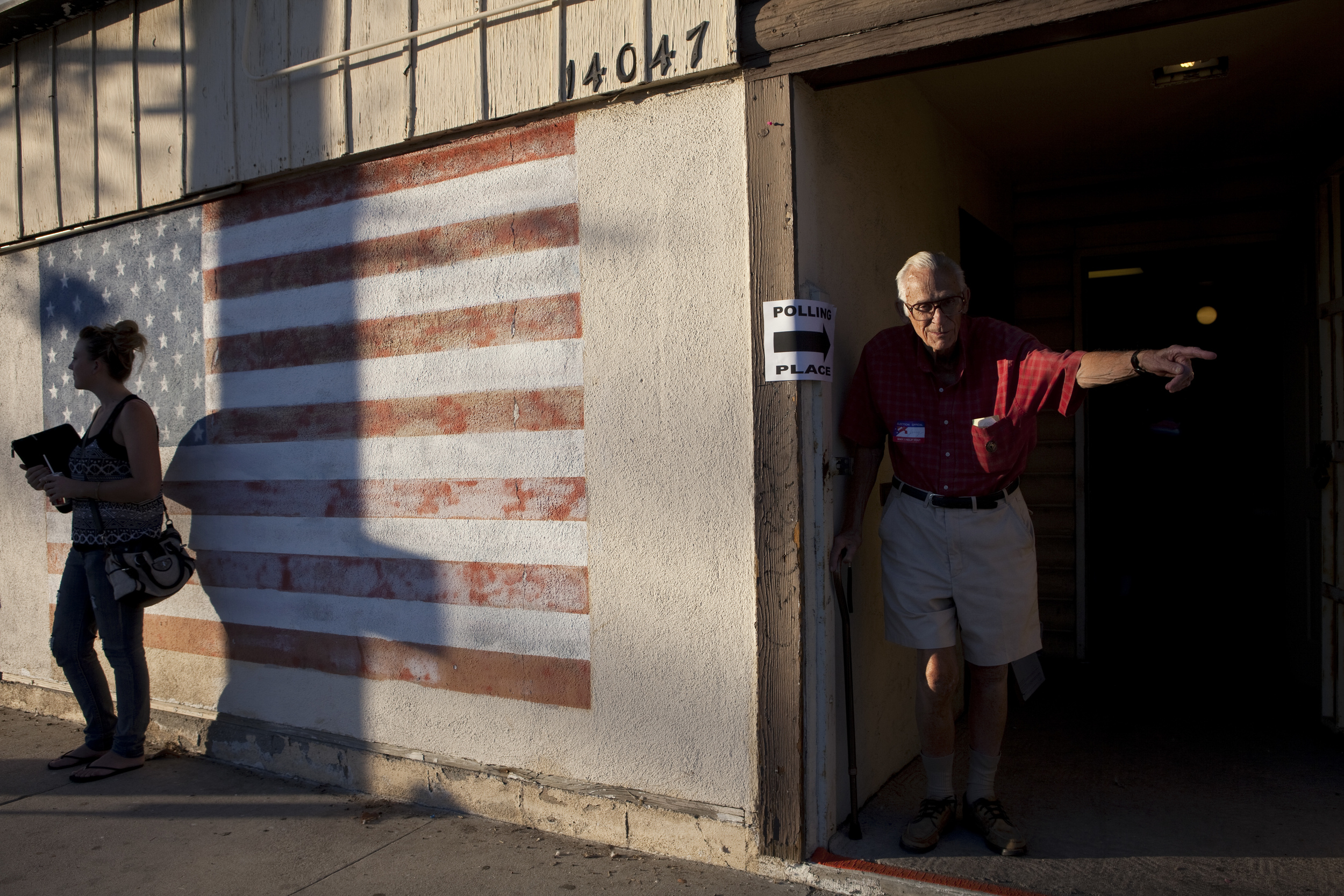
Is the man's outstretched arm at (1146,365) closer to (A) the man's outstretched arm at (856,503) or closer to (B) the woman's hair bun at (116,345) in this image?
(A) the man's outstretched arm at (856,503)

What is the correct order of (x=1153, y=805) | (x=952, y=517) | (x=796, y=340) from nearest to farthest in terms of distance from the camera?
(x=796, y=340) → (x=952, y=517) → (x=1153, y=805)

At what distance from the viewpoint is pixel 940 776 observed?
2951 mm

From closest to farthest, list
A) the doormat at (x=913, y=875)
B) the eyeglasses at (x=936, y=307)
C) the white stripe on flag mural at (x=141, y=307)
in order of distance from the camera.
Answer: the doormat at (x=913, y=875), the eyeglasses at (x=936, y=307), the white stripe on flag mural at (x=141, y=307)

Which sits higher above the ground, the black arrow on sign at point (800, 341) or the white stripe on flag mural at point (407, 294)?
the white stripe on flag mural at point (407, 294)

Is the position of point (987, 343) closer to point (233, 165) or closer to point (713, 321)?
point (713, 321)

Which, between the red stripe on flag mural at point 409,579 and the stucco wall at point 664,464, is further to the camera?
the red stripe on flag mural at point 409,579

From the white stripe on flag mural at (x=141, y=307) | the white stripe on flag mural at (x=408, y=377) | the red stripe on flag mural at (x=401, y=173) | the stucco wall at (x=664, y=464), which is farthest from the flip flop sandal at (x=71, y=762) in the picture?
the red stripe on flag mural at (x=401, y=173)

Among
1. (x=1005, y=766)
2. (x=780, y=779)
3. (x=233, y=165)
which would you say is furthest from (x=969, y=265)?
(x=233, y=165)

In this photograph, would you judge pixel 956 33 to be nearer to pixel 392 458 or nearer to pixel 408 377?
pixel 408 377

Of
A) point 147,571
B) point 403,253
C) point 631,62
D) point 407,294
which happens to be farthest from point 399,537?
point 631,62

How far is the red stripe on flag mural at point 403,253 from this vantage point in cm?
329

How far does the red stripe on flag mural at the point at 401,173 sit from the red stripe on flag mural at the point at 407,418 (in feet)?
2.73

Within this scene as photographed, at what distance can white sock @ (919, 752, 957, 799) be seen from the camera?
2945mm

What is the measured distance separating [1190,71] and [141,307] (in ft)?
15.7
